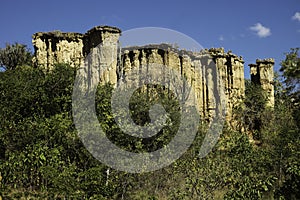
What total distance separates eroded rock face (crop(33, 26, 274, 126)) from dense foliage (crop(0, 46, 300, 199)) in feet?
22.4

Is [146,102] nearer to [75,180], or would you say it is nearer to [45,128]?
[45,128]

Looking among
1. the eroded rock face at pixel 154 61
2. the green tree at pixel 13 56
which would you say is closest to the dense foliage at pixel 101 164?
the eroded rock face at pixel 154 61

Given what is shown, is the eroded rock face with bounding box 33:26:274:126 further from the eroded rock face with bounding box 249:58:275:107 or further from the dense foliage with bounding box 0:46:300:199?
the dense foliage with bounding box 0:46:300:199

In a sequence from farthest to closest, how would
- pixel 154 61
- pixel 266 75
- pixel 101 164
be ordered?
pixel 266 75 < pixel 154 61 < pixel 101 164

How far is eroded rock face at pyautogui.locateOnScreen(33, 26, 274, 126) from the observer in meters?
29.8

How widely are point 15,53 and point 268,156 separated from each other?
28.3m

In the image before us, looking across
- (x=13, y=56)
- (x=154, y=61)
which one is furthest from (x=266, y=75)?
(x=13, y=56)

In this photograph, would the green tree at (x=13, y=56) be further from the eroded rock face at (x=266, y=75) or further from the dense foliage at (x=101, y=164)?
the eroded rock face at (x=266, y=75)

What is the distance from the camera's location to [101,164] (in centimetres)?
1552

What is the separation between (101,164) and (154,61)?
19.3 meters

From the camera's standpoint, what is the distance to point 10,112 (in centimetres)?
1880

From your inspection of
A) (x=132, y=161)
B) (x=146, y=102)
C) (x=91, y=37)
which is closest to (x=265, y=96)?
(x=91, y=37)

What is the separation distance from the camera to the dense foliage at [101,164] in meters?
13.7

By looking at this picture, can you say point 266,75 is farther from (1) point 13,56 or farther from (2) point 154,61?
(1) point 13,56
